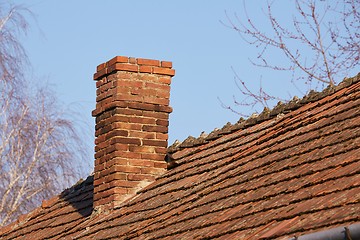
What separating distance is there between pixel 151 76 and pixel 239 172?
276cm

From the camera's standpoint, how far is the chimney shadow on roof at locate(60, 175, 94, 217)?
12273mm

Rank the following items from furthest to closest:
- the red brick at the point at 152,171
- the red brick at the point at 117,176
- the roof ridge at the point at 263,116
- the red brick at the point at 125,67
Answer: the red brick at the point at 125,67, the red brick at the point at 152,171, the red brick at the point at 117,176, the roof ridge at the point at 263,116

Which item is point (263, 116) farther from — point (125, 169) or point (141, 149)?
point (125, 169)

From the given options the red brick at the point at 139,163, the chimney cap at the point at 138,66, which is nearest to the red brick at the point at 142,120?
the red brick at the point at 139,163

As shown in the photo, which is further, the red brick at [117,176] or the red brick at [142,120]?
the red brick at [142,120]

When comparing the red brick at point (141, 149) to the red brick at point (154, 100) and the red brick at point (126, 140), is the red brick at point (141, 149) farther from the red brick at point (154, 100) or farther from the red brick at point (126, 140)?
the red brick at point (154, 100)

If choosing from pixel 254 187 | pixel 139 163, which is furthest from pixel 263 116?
pixel 254 187

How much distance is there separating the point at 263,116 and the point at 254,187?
2.69m

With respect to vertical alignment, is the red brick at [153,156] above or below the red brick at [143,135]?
below

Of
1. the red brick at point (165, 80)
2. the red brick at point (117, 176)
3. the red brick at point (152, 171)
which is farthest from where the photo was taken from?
the red brick at point (165, 80)

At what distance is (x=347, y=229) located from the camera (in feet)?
20.4

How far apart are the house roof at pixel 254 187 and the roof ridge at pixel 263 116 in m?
0.01

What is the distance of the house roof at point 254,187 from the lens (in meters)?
7.56

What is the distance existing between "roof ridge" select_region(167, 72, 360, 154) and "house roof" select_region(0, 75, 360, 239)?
0.01m
